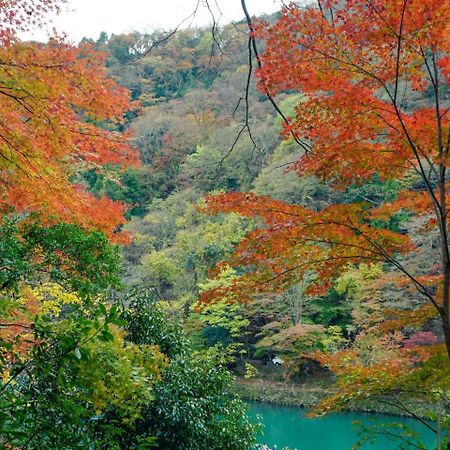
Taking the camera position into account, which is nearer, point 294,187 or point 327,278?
point 327,278

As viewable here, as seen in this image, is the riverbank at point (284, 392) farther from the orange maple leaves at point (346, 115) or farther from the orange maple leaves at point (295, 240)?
the orange maple leaves at point (346, 115)

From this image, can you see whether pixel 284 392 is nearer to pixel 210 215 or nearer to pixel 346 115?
pixel 210 215

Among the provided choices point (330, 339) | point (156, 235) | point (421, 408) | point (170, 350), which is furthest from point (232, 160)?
point (170, 350)

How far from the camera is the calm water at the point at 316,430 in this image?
1109 centimetres

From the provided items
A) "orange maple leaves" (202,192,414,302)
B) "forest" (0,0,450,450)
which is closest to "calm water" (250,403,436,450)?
"forest" (0,0,450,450)

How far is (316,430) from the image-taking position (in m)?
12.5

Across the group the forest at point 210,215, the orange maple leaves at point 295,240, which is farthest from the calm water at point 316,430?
the orange maple leaves at point 295,240

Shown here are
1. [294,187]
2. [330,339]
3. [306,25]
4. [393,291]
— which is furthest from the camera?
[294,187]

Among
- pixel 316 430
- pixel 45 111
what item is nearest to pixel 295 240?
pixel 45 111

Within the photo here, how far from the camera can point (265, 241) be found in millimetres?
3355

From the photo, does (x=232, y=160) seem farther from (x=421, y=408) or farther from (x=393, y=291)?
(x=421, y=408)

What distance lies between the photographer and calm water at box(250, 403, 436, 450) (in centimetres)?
1109

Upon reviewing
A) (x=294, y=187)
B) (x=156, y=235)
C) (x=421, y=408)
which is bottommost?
(x=421, y=408)

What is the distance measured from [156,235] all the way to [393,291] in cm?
1088
